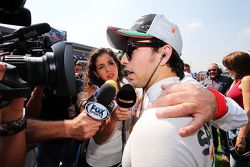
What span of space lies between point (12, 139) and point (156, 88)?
0.92 m

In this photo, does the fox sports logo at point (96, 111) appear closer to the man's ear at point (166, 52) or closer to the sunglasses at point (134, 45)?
the sunglasses at point (134, 45)

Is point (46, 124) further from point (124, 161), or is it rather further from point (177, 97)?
point (177, 97)

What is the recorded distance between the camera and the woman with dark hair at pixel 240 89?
3066 millimetres

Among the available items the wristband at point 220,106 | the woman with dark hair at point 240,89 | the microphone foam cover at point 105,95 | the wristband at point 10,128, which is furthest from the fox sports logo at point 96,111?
the woman with dark hair at point 240,89

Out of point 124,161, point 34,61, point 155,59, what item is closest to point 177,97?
point 124,161

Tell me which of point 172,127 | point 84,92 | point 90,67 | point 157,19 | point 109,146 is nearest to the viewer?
point 172,127

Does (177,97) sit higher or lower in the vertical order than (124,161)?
higher

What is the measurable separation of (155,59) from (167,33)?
202mm

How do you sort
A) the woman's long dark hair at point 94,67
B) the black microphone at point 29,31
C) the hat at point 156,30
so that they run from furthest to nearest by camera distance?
the woman's long dark hair at point 94,67 < the hat at point 156,30 < the black microphone at point 29,31

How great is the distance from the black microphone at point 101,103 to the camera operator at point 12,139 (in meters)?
0.42

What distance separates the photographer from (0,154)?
1464mm

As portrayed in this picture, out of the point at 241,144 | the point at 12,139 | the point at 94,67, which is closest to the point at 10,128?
the point at 12,139

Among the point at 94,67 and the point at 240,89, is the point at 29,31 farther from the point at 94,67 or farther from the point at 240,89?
the point at 240,89

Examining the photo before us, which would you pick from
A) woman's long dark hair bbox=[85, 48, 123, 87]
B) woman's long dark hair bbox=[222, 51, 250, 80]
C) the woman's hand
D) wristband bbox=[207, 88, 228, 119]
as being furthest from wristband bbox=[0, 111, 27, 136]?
woman's long dark hair bbox=[222, 51, 250, 80]
